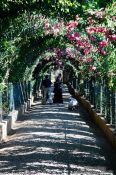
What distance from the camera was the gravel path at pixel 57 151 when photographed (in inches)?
463

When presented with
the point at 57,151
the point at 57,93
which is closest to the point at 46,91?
the point at 57,93

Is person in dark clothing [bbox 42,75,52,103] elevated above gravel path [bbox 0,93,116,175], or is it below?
above

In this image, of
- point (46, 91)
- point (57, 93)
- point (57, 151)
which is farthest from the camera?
point (46, 91)

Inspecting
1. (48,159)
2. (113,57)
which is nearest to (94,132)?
(113,57)

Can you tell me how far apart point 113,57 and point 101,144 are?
4440 mm

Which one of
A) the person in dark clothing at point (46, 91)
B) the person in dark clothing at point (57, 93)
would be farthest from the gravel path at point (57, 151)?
the person in dark clothing at point (46, 91)

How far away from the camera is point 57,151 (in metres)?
14.1

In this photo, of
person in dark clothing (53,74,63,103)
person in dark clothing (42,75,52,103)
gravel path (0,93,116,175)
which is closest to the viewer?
gravel path (0,93,116,175)

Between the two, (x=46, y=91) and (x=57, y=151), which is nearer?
(x=57, y=151)

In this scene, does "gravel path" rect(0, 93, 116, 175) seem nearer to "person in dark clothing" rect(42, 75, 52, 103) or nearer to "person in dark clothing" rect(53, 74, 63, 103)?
"person in dark clothing" rect(53, 74, 63, 103)

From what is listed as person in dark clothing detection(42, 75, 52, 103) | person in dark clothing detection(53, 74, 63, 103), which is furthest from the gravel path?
person in dark clothing detection(42, 75, 52, 103)

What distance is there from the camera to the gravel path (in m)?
11.8

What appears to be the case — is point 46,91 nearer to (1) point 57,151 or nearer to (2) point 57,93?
(2) point 57,93

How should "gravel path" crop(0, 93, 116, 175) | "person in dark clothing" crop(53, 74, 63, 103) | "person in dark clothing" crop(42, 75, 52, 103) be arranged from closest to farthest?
"gravel path" crop(0, 93, 116, 175) → "person in dark clothing" crop(53, 74, 63, 103) → "person in dark clothing" crop(42, 75, 52, 103)
